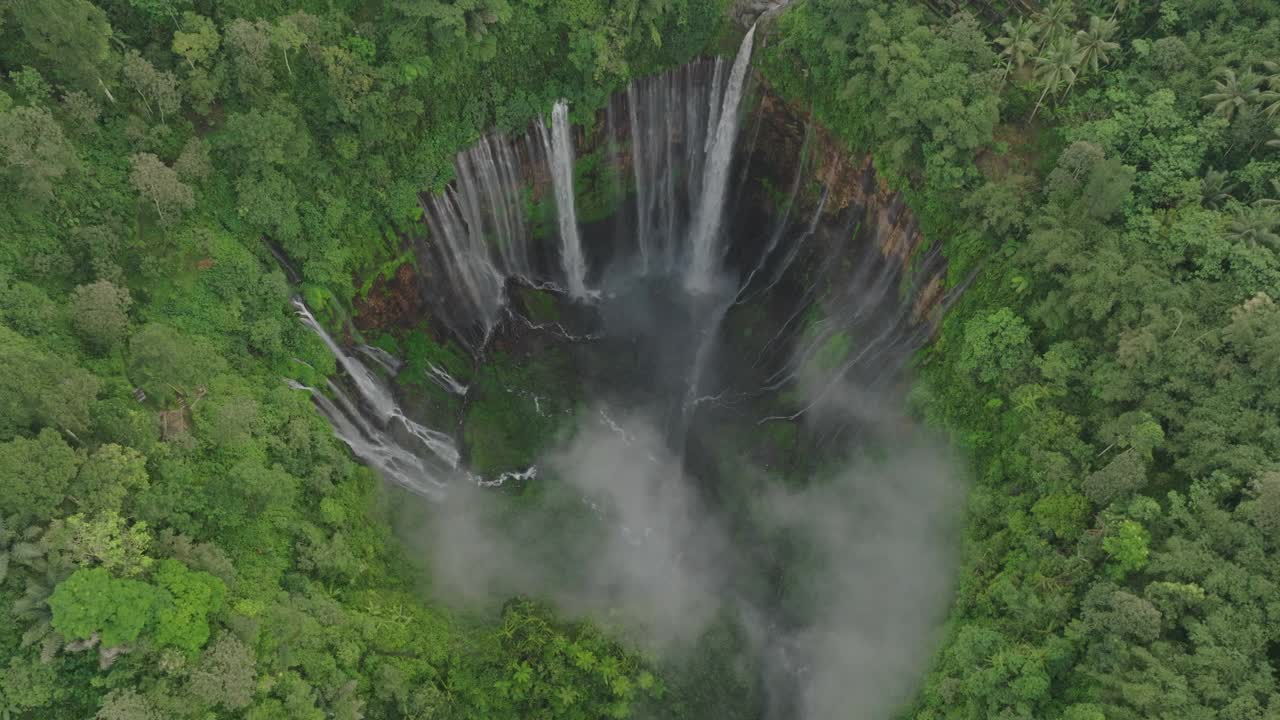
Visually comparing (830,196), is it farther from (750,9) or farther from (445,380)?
(445,380)

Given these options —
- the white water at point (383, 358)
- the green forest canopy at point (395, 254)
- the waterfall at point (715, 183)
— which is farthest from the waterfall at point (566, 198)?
the white water at point (383, 358)

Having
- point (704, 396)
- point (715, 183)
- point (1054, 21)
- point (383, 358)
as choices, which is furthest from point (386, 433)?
point (1054, 21)

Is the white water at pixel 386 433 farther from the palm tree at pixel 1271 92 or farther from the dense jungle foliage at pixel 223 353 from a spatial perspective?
the palm tree at pixel 1271 92

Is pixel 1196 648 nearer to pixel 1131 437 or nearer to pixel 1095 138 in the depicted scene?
pixel 1131 437

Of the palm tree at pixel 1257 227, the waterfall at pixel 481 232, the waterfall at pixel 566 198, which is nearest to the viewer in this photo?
the palm tree at pixel 1257 227

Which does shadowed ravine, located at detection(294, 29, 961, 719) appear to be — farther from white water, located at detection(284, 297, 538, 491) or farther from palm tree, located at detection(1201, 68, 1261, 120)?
palm tree, located at detection(1201, 68, 1261, 120)

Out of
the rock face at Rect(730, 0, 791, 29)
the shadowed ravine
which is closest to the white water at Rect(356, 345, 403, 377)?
the shadowed ravine
